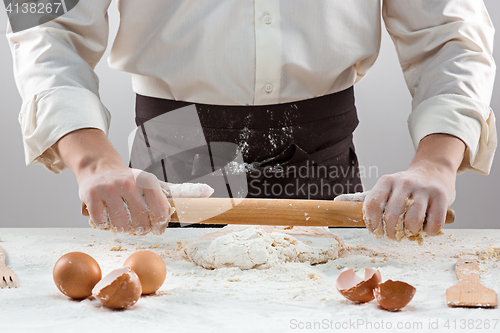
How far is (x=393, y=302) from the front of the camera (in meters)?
0.81

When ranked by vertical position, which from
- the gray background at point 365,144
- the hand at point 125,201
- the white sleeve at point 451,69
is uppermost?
the white sleeve at point 451,69

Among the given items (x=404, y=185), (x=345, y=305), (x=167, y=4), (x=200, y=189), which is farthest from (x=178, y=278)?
(x=167, y=4)

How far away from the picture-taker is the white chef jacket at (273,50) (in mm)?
1208

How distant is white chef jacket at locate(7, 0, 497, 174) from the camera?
121 centimetres

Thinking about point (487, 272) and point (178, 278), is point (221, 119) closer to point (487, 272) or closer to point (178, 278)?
point (178, 278)

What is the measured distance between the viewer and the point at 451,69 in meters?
1.28

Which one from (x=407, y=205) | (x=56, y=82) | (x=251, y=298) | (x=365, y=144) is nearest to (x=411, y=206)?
(x=407, y=205)

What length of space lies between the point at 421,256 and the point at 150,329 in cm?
72

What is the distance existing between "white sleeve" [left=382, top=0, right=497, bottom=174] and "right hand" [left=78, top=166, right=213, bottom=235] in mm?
672

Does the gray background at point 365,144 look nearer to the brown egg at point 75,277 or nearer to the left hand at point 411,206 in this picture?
the left hand at point 411,206

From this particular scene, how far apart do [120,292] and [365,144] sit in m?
2.29

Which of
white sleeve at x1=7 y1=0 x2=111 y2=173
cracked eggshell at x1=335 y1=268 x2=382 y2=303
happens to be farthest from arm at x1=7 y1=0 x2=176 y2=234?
cracked eggshell at x1=335 y1=268 x2=382 y2=303

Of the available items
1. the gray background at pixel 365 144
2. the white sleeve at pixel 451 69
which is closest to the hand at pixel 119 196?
the white sleeve at pixel 451 69

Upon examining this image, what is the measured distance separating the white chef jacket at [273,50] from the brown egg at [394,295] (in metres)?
0.51
